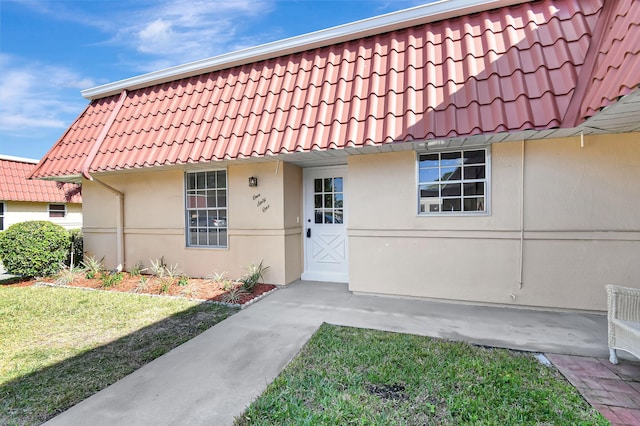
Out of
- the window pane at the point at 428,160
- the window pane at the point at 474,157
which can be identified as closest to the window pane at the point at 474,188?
the window pane at the point at 474,157

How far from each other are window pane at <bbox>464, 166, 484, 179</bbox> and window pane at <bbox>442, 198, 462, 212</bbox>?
0.45m

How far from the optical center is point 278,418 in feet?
7.45

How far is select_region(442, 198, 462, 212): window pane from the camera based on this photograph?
5.01 m

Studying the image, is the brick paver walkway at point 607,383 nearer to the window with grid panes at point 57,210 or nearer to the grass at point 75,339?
the grass at point 75,339

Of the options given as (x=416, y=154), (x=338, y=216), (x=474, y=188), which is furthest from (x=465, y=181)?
(x=338, y=216)

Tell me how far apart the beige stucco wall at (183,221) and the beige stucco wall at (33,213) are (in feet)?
30.5

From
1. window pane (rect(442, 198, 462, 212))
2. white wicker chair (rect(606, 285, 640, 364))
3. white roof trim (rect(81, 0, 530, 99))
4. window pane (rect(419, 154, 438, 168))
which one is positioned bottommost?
white wicker chair (rect(606, 285, 640, 364))

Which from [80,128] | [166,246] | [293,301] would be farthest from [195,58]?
[293,301]

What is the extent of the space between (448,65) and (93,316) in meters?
7.19

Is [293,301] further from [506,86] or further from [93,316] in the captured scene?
[506,86]

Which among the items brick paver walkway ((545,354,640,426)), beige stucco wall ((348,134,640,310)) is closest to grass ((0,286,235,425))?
beige stucco wall ((348,134,640,310))

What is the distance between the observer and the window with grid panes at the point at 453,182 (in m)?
4.88

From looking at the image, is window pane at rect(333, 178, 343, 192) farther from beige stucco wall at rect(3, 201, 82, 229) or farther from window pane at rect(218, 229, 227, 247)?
beige stucco wall at rect(3, 201, 82, 229)

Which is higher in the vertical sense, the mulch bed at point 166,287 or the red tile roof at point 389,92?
the red tile roof at point 389,92
